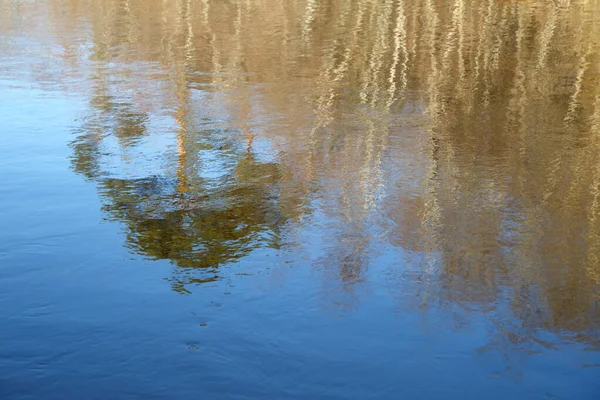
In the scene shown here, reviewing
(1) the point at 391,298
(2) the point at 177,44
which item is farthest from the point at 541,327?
(2) the point at 177,44

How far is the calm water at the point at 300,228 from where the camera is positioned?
17.6 feet

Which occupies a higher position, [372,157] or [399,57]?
[399,57]

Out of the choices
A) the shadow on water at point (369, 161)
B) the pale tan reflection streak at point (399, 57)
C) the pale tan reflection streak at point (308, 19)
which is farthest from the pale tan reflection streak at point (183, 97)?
the pale tan reflection streak at point (399, 57)

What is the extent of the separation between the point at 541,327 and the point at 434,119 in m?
5.67

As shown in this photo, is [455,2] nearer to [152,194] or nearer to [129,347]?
[152,194]

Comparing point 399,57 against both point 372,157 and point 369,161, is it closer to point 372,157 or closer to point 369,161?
point 372,157

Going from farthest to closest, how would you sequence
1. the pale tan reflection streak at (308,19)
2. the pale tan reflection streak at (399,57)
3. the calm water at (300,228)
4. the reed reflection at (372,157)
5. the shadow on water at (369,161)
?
the pale tan reflection streak at (308,19) → the pale tan reflection streak at (399,57) → the reed reflection at (372,157) → the shadow on water at (369,161) → the calm water at (300,228)

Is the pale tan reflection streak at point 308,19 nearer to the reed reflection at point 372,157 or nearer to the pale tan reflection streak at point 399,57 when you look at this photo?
the reed reflection at point 372,157

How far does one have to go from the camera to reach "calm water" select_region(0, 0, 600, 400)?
5.36 meters

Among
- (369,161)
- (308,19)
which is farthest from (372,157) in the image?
(308,19)

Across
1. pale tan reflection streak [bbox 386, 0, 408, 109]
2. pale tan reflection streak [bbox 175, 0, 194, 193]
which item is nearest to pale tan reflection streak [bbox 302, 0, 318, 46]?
pale tan reflection streak [bbox 386, 0, 408, 109]

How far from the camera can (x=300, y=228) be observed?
24.9 ft

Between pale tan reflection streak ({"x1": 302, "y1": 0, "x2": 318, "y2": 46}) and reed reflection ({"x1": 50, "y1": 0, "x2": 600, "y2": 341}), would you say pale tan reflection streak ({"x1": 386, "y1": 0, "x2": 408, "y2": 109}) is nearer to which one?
reed reflection ({"x1": 50, "y1": 0, "x2": 600, "y2": 341})

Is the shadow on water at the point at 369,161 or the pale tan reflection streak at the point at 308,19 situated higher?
the pale tan reflection streak at the point at 308,19
